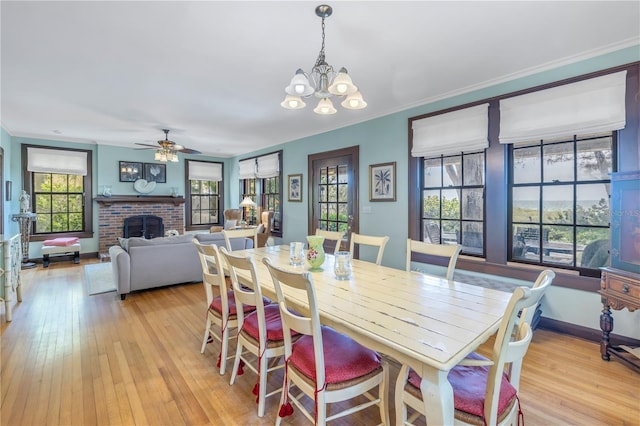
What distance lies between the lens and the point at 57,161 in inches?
239

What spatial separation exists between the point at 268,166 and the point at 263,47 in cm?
427

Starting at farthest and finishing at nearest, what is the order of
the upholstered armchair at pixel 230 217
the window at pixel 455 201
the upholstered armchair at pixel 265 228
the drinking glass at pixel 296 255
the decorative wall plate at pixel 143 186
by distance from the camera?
the upholstered armchair at pixel 230 217 → the decorative wall plate at pixel 143 186 → the upholstered armchair at pixel 265 228 → the window at pixel 455 201 → the drinking glass at pixel 296 255

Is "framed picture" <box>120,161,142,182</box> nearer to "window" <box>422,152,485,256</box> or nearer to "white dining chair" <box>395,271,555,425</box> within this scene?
"window" <box>422,152,485,256</box>

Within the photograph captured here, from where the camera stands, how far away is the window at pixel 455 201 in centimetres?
343

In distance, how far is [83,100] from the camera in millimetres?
3748

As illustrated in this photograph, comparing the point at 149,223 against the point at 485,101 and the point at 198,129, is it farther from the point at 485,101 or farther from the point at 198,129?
the point at 485,101

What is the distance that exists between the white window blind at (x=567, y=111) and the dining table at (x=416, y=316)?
1.99 m

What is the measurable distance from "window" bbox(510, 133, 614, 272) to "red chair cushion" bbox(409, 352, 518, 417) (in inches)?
84.6

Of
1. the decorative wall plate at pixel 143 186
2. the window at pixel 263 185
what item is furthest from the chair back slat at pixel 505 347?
the decorative wall plate at pixel 143 186

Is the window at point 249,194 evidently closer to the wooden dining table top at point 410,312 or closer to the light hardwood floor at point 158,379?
the light hardwood floor at point 158,379

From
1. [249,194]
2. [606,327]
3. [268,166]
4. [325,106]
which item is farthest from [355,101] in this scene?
[249,194]

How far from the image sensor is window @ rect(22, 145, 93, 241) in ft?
19.4

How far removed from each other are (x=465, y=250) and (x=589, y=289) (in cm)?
114

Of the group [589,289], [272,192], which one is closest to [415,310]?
[589,289]
